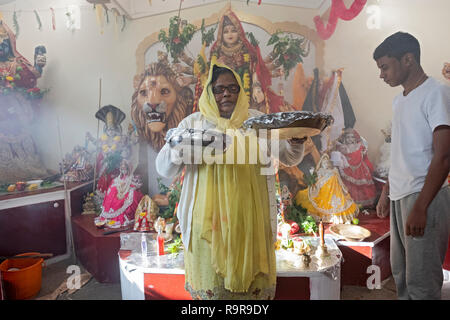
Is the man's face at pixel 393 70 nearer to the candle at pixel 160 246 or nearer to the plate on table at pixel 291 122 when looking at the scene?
the plate on table at pixel 291 122

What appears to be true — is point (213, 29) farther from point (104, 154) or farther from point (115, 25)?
point (104, 154)

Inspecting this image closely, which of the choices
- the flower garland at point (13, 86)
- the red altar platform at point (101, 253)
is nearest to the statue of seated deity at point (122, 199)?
the red altar platform at point (101, 253)

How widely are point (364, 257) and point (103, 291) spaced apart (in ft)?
5.58

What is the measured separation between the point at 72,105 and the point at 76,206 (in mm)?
774

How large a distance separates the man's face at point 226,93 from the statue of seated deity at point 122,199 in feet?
3.79

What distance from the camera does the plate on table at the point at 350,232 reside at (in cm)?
160

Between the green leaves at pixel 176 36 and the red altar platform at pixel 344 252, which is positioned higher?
the green leaves at pixel 176 36

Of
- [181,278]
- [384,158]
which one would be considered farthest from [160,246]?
[384,158]

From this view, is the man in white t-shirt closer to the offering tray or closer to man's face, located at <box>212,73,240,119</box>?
man's face, located at <box>212,73,240,119</box>

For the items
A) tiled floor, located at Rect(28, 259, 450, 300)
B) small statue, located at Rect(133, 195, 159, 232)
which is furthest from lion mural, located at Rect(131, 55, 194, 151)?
tiled floor, located at Rect(28, 259, 450, 300)

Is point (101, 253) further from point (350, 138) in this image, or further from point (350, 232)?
point (350, 138)

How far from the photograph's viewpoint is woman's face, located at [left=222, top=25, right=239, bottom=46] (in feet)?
5.71

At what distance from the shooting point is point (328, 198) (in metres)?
1.86

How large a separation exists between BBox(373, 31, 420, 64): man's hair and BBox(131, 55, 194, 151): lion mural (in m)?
1.34
